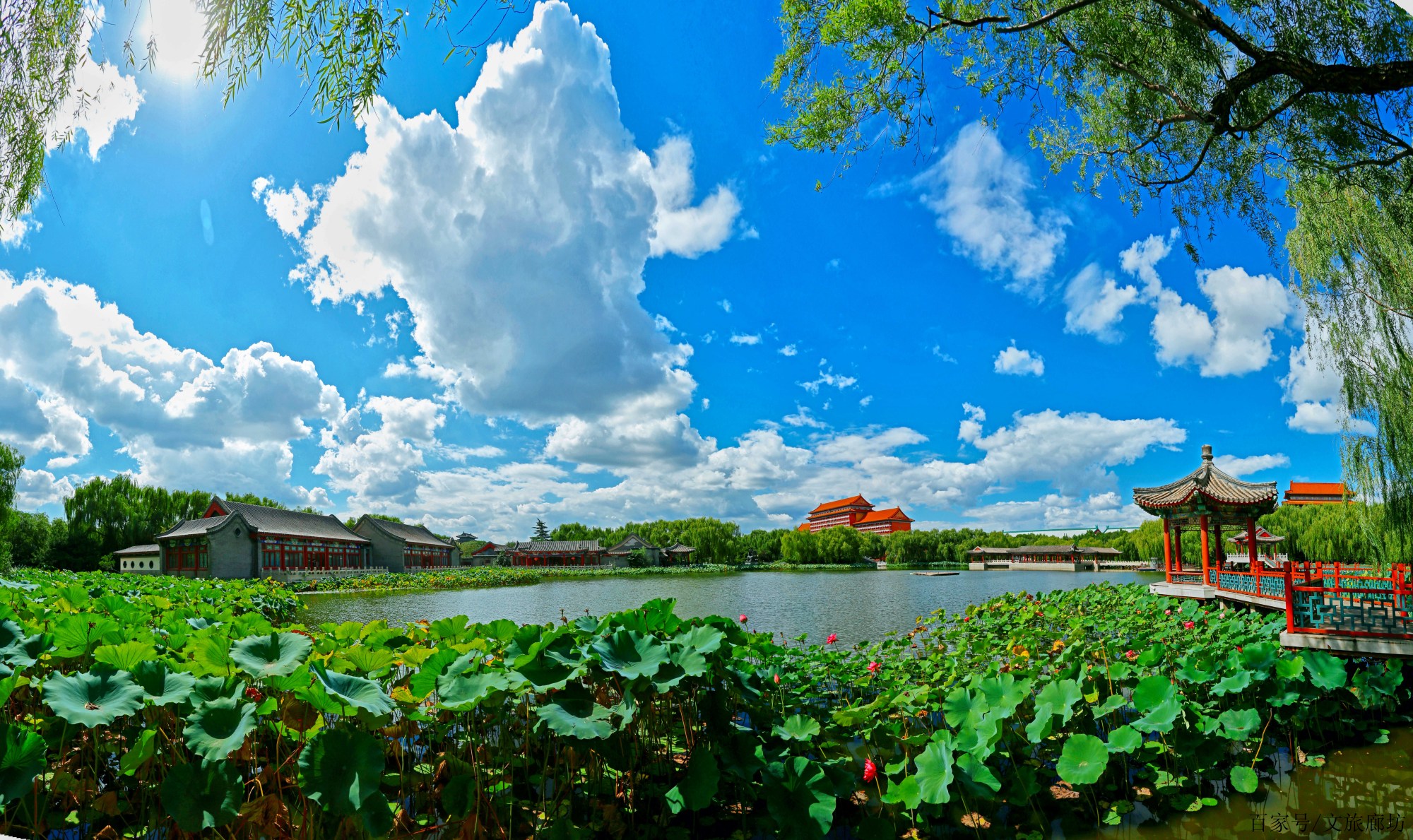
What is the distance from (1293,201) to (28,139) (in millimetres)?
12472

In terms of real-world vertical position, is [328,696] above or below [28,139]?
below

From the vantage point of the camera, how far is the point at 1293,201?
8406mm

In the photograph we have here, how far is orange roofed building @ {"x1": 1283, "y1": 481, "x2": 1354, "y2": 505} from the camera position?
1227 inches

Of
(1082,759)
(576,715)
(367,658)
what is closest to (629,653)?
(576,715)

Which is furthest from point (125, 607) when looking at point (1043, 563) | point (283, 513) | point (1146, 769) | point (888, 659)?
point (1043, 563)

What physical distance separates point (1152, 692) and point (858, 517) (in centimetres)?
8870

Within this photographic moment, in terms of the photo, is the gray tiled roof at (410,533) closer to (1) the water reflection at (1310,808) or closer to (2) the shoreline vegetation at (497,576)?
(2) the shoreline vegetation at (497,576)

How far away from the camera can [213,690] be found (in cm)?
287

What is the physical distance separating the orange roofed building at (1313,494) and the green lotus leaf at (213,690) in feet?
123

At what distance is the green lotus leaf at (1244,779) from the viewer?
13.3 feet

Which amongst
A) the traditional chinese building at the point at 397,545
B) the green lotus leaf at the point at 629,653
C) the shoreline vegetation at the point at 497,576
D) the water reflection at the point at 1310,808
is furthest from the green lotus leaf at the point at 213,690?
the traditional chinese building at the point at 397,545

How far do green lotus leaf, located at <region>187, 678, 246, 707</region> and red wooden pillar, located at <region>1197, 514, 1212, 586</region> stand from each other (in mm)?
12840

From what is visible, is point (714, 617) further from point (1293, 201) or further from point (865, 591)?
point (865, 591)

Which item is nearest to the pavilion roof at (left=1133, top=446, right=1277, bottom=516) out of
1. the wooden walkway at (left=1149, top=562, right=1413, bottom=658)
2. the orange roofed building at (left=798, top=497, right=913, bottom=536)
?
the wooden walkway at (left=1149, top=562, right=1413, bottom=658)
